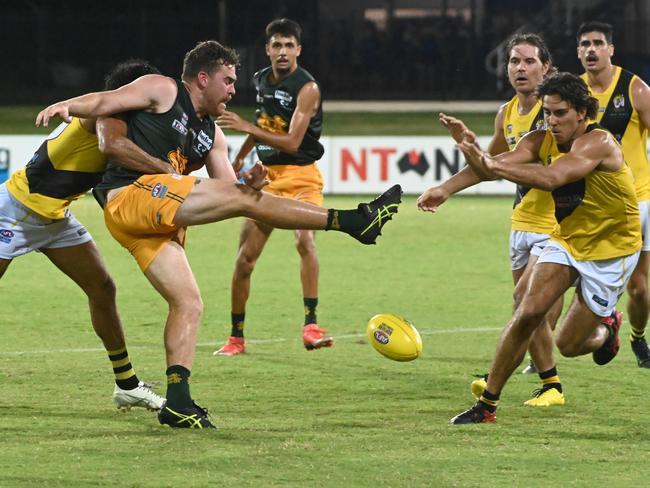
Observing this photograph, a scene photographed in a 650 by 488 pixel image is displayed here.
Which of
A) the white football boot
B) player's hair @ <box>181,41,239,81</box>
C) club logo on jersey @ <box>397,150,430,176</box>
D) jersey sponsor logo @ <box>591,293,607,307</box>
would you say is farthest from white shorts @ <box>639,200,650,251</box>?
club logo on jersey @ <box>397,150,430,176</box>

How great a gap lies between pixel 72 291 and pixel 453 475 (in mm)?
7726

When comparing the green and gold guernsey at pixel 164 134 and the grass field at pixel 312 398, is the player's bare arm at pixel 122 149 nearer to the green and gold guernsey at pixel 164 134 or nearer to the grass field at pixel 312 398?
the green and gold guernsey at pixel 164 134

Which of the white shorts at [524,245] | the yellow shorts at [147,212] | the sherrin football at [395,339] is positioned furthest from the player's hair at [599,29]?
the yellow shorts at [147,212]

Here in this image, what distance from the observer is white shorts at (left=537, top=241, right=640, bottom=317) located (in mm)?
7891

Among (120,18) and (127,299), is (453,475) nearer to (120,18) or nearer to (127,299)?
(127,299)

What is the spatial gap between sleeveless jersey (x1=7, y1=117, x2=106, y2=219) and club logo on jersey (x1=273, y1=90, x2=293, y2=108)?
11.0ft

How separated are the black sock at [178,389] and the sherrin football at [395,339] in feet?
4.21

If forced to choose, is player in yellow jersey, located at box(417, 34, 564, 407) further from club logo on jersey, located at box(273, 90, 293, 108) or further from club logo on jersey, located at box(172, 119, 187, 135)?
club logo on jersey, located at box(273, 90, 293, 108)

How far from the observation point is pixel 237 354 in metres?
10.3

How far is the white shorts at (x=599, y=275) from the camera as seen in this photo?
25.9 ft

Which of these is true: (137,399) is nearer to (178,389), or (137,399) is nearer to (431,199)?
(178,389)

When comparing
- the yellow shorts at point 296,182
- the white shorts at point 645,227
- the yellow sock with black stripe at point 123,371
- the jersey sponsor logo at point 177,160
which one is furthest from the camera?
the yellow shorts at point 296,182

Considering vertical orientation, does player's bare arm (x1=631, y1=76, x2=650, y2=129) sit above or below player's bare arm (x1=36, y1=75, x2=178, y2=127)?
below

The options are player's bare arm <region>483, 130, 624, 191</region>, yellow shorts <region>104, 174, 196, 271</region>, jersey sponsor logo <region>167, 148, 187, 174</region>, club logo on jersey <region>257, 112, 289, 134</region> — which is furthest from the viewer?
club logo on jersey <region>257, 112, 289, 134</region>
